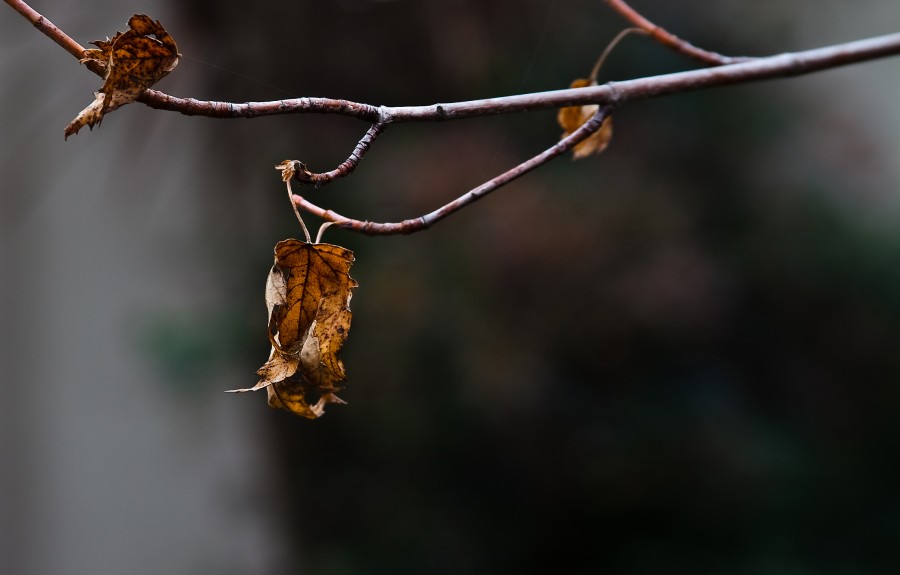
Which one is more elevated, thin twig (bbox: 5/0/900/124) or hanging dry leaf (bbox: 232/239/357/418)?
thin twig (bbox: 5/0/900/124)

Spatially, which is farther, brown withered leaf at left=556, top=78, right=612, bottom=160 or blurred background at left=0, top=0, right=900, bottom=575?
blurred background at left=0, top=0, right=900, bottom=575

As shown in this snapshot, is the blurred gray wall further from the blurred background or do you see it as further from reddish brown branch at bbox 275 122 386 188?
reddish brown branch at bbox 275 122 386 188

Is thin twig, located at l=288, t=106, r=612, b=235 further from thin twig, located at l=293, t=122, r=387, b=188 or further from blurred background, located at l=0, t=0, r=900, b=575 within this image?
blurred background, located at l=0, t=0, r=900, b=575

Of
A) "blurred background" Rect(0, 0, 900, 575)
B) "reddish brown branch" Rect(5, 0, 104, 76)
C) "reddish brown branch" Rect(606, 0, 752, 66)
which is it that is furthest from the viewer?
"blurred background" Rect(0, 0, 900, 575)

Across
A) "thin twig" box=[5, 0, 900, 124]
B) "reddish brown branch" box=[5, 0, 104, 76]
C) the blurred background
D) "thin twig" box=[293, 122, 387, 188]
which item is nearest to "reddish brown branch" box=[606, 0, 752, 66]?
"thin twig" box=[5, 0, 900, 124]

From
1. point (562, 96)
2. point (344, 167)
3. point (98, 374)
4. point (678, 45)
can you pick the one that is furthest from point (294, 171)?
point (98, 374)

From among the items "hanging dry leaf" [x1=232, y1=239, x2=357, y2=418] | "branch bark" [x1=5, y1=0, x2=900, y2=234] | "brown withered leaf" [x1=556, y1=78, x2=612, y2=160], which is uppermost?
"brown withered leaf" [x1=556, y1=78, x2=612, y2=160]

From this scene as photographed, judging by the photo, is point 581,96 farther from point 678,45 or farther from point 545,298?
point 545,298

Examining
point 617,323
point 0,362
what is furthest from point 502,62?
point 0,362

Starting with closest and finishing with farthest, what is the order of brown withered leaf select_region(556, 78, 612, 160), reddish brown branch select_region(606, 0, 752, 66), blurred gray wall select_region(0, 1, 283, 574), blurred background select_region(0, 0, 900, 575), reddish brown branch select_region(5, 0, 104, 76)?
1. reddish brown branch select_region(5, 0, 104, 76)
2. reddish brown branch select_region(606, 0, 752, 66)
3. brown withered leaf select_region(556, 78, 612, 160)
4. blurred background select_region(0, 0, 900, 575)
5. blurred gray wall select_region(0, 1, 283, 574)
